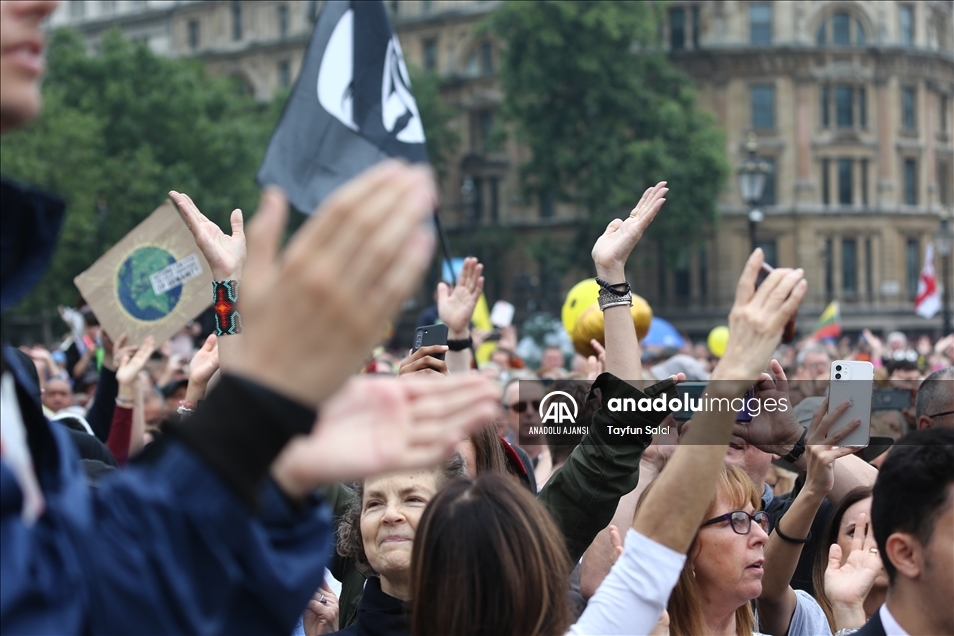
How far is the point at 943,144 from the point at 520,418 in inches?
A: 2068

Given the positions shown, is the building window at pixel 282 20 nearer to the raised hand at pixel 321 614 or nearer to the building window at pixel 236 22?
the building window at pixel 236 22

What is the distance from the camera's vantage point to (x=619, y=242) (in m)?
3.82

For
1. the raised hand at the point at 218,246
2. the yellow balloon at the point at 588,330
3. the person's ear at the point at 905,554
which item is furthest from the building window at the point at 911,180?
the person's ear at the point at 905,554

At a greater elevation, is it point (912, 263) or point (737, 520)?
point (737, 520)

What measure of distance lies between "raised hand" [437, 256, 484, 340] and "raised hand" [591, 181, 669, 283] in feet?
4.63

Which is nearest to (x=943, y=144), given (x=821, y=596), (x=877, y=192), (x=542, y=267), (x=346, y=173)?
(x=877, y=192)

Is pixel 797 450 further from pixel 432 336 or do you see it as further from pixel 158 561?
pixel 158 561

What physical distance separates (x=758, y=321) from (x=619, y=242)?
1627mm

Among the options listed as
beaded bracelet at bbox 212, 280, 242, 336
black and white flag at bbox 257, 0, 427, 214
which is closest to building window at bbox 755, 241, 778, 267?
black and white flag at bbox 257, 0, 427, 214

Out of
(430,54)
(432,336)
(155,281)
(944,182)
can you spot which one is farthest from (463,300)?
(944,182)

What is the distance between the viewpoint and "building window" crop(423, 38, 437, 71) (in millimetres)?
56125

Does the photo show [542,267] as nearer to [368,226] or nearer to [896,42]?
[896,42]

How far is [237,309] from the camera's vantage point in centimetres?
336

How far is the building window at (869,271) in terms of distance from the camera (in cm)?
5075
